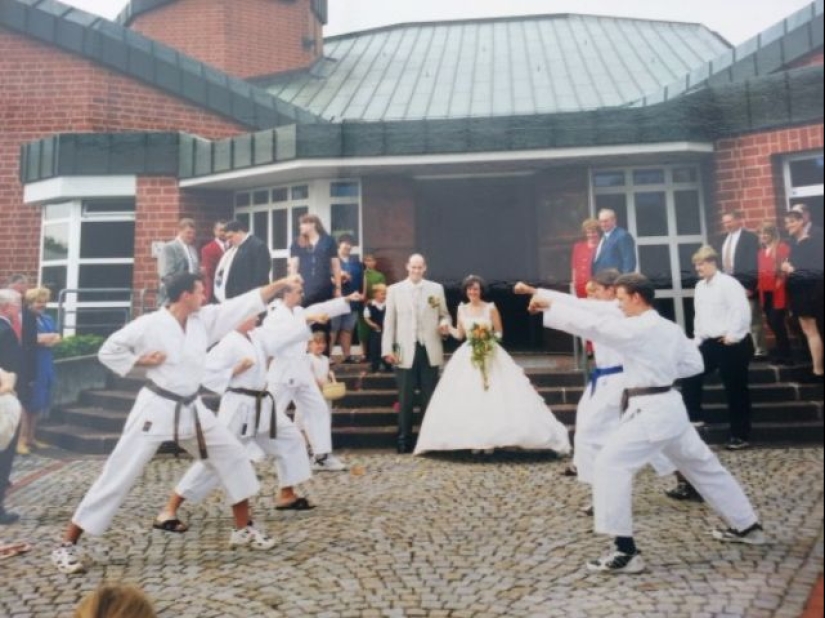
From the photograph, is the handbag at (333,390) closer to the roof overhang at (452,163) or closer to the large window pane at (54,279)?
the roof overhang at (452,163)

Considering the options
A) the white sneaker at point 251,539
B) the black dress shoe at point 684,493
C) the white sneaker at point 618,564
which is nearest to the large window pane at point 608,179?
the black dress shoe at point 684,493

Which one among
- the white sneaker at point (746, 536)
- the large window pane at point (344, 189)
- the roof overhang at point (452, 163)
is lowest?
the white sneaker at point (746, 536)

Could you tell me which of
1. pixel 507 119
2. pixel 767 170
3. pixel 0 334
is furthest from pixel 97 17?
pixel 767 170

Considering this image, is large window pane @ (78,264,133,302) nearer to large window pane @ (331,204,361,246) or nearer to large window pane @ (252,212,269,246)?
large window pane @ (252,212,269,246)

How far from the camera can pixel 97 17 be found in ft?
8.23

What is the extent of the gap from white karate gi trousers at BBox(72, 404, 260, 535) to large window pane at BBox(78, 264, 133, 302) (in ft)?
1.57

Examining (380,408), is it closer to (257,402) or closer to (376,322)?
(376,322)

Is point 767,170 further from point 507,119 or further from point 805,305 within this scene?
point 507,119

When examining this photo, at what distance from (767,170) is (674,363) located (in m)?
0.65

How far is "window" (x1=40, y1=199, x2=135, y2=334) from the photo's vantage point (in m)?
2.32

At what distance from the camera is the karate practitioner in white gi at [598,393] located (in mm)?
2066

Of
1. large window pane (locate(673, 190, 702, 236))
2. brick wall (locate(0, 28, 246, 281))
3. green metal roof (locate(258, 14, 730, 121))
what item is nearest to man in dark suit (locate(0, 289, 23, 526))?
brick wall (locate(0, 28, 246, 281))

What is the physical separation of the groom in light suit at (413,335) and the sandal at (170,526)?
2.73 ft

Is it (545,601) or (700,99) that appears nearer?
(545,601)
